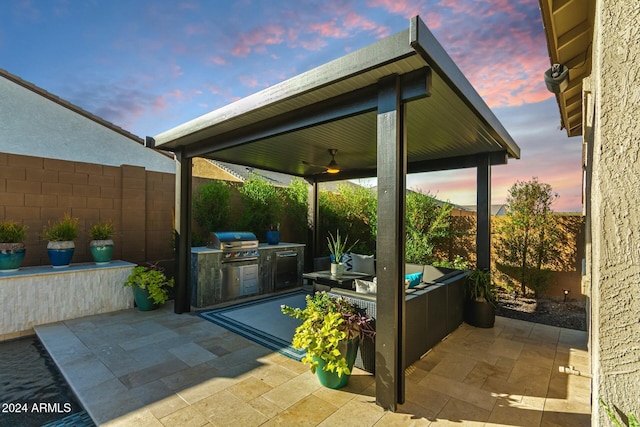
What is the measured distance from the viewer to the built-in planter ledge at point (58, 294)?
3.98 m

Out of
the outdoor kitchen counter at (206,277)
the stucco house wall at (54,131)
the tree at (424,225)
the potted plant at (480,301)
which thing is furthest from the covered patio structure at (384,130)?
the stucco house wall at (54,131)

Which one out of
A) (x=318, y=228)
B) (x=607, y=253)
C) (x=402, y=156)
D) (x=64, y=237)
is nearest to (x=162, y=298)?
(x=64, y=237)

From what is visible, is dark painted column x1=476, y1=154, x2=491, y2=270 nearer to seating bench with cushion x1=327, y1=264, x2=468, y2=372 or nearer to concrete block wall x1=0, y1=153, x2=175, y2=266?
seating bench with cushion x1=327, y1=264, x2=468, y2=372

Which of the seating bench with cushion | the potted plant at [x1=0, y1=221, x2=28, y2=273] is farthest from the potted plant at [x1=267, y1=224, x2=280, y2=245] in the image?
the potted plant at [x1=0, y1=221, x2=28, y2=273]

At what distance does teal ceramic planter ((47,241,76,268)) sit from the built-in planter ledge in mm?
112

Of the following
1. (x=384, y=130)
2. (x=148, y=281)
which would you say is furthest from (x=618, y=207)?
(x=148, y=281)

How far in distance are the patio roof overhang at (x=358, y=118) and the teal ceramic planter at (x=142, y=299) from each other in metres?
2.35

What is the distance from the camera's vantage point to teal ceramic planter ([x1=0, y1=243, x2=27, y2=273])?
4.09 metres

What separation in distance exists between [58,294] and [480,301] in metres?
6.16

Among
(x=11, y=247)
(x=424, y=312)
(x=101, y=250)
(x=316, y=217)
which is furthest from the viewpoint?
(x=316, y=217)

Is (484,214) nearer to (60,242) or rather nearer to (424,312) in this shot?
(424,312)

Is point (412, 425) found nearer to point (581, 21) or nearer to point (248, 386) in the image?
point (248, 386)

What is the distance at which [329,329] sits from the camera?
2666 mm

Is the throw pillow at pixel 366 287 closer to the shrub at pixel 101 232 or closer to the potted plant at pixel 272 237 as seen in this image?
the potted plant at pixel 272 237
